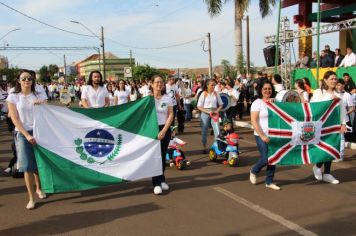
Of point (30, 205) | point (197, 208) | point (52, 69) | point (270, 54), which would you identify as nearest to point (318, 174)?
point (197, 208)

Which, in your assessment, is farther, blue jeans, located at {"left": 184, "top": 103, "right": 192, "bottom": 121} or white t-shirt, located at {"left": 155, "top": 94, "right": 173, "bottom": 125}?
blue jeans, located at {"left": 184, "top": 103, "right": 192, "bottom": 121}

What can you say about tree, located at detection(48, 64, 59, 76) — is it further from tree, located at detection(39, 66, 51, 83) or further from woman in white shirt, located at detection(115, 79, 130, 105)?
woman in white shirt, located at detection(115, 79, 130, 105)

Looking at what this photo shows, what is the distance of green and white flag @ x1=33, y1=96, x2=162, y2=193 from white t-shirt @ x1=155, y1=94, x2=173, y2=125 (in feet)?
0.44

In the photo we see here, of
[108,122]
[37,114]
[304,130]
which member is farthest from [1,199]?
[304,130]

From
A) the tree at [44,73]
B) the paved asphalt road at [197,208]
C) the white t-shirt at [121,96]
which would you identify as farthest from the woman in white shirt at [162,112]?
the tree at [44,73]

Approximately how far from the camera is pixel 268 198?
237 inches

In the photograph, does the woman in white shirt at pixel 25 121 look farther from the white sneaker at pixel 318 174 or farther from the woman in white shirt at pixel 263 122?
the white sneaker at pixel 318 174

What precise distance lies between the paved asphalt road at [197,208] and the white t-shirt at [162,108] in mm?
1100

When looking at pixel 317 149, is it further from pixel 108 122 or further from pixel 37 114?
pixel 37 114

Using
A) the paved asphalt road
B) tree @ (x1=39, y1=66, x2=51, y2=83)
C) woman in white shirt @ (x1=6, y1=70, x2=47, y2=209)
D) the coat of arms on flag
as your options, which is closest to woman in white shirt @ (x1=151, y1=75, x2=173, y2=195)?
the paved asphalt road

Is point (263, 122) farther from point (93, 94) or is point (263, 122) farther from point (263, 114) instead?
point (93, 94)

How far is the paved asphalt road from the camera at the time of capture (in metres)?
4.86

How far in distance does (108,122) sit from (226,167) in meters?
2.92

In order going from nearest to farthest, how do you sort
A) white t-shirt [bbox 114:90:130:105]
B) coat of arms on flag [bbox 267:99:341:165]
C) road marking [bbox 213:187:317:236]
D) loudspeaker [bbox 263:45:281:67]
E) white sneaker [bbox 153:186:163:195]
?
road marking [bbox 213:187:317:236] → white sneaker [bbox 153:186:163:195] → coat of arms on flag [bbox 267:99:341:165] → white t-shirt [bbox 114:90:130:105] → loudspeaker [bbox 263:45:281:67]
